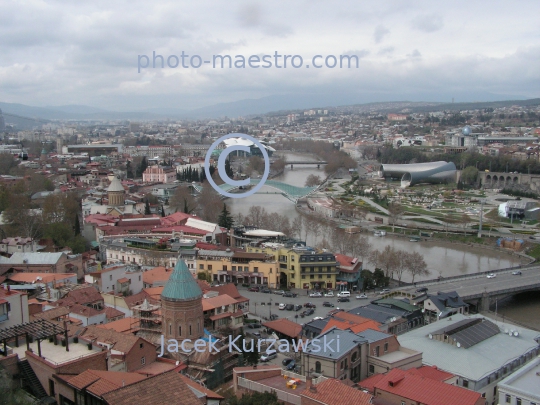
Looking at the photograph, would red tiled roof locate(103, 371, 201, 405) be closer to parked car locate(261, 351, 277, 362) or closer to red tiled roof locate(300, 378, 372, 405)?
red tiled roof locate(300, 378, 372, 405)

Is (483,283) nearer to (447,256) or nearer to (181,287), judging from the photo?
(447,256)

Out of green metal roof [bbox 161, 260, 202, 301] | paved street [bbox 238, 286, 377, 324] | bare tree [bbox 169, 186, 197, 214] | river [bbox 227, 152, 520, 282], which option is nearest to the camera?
green metal roof [bbox 161, 260, 202, 301]

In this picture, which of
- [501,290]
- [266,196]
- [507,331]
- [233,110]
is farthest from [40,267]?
[233,110]

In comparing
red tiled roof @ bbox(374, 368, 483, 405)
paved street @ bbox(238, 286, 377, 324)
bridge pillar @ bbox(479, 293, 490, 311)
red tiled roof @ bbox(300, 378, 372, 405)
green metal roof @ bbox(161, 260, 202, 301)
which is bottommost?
bridge pillar @ bbox(479, 293, 490, 311)

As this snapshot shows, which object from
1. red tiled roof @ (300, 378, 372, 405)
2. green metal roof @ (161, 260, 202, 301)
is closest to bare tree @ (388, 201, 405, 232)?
green metal roof @ (161, 260, 202, 301)

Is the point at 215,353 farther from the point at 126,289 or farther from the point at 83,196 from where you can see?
the point at 83,196
